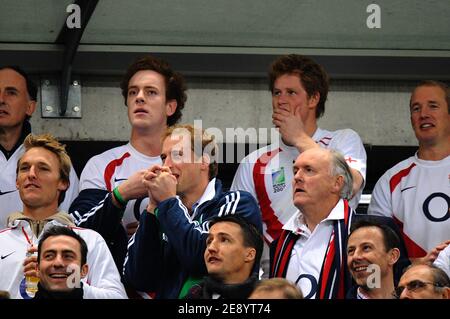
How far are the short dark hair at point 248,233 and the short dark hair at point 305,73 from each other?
130cm

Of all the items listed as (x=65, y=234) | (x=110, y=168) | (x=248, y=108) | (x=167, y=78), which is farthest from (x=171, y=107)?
(x=65, y=234)

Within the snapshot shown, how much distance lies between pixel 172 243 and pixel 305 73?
1480mm

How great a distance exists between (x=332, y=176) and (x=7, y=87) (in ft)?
6.58

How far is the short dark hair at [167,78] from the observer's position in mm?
7320

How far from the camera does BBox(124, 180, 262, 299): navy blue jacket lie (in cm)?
615

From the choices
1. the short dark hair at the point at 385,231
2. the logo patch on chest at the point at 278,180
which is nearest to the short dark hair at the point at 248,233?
the short dark hair at the point at 385,231

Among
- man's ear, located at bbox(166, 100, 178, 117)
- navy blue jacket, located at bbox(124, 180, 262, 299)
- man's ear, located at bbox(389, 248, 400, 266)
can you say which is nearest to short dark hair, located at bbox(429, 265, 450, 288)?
man's ear, located at bbox(389, 248, 400, 266)

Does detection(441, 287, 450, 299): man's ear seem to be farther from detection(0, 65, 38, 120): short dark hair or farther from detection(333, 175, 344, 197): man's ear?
detection(0, 65, 38, 120): short dark hair

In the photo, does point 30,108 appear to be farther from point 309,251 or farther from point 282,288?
point 282,288

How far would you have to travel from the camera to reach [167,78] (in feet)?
24.0

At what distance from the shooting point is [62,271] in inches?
236

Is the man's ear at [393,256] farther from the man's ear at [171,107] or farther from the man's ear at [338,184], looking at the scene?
the man's ear at [171,107]
